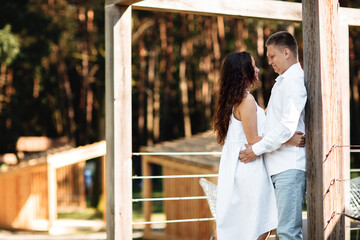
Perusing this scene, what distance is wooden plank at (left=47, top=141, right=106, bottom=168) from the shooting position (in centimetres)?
1319

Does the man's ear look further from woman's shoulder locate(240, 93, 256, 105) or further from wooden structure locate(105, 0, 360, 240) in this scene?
woman's shoulder locate(240, 93, 256, 105)

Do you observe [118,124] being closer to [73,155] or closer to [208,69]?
[73,155]

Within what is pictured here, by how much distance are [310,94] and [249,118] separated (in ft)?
1.27

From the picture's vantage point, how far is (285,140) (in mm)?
3102

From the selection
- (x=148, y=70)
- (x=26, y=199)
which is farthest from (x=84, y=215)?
(x=148, y=70)

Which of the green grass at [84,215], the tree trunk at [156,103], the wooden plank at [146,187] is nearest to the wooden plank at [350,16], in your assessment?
the wooden plank at [146,187]

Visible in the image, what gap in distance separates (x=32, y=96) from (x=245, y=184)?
1900cm

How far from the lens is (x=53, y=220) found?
1314 centimetres

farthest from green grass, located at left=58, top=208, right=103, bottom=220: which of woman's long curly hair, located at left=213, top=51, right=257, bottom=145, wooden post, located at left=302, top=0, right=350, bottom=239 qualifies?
wooden post, located at left=302, top=0, right=350, bottom=239

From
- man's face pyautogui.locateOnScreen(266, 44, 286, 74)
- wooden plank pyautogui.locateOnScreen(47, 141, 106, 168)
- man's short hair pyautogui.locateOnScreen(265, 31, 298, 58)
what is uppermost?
man's short hair pyautogui.locateOnScreen(265, 31, 298, 58)

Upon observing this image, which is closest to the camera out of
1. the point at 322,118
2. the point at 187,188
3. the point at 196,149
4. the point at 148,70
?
the point at 322,118

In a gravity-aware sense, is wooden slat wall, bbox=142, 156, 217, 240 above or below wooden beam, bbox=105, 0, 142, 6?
below

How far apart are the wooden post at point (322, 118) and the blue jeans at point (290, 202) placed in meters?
0.06

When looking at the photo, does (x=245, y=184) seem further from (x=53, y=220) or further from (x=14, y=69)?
(x=14, y=69)
